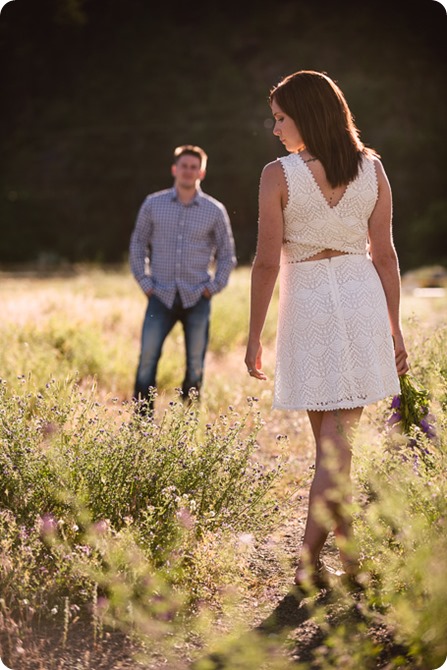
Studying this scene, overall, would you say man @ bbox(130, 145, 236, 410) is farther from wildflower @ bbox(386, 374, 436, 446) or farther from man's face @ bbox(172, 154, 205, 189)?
wildflower @ bbox(386, 374, 436, 446)

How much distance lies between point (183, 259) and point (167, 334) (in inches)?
21.9

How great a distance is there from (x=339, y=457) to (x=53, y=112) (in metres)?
37.3

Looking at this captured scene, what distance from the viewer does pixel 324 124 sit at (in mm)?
3650

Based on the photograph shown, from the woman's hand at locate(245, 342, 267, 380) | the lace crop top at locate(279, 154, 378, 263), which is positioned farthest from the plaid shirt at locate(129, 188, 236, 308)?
the lace crop top at locate(279, 154, 378, 263)

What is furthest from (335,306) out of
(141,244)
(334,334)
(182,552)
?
(141,244)

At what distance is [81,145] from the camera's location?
3912 centimetres

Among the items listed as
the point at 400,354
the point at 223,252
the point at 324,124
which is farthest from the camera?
the point at 223,252

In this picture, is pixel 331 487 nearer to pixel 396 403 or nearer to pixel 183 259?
pixel 396 403

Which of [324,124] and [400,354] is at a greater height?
[324,124]

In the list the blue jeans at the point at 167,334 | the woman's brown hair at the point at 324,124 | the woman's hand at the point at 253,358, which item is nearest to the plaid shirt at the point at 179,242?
the blue jeans at the point at 167,334

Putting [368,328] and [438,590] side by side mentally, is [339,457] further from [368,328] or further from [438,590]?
[438,590]

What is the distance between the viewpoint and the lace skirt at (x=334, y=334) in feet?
12.3

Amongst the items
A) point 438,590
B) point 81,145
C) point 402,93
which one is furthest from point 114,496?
point 81,145

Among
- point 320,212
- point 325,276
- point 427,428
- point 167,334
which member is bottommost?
point 427,428
